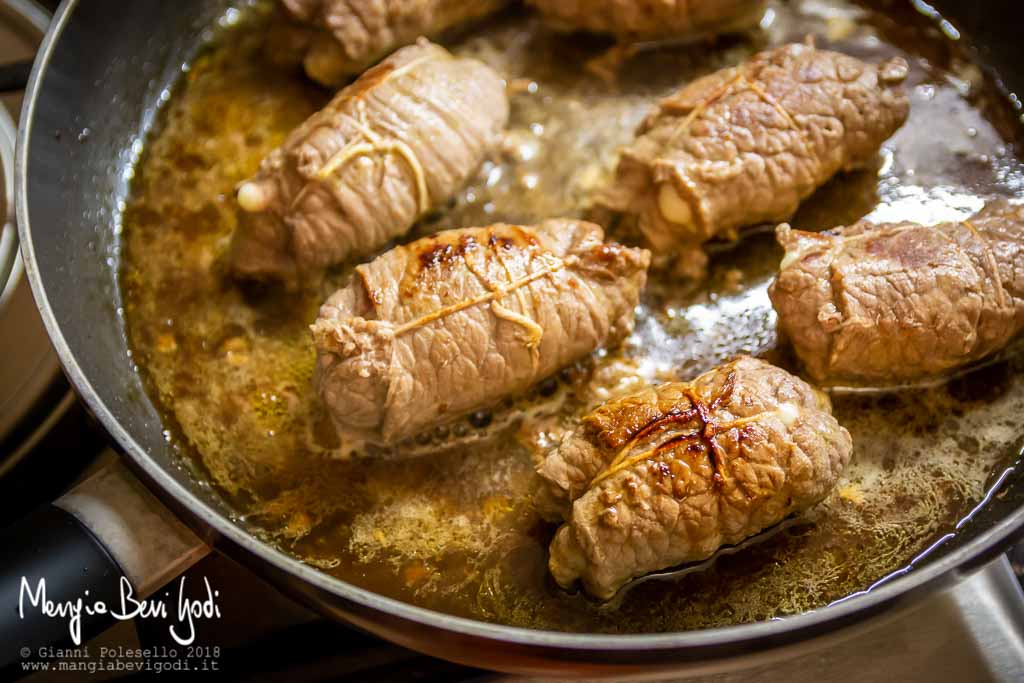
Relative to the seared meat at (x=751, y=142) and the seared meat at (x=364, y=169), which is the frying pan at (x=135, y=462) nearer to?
the seared meat at (x=364, y=169)

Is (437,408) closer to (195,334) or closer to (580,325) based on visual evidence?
(580,325)

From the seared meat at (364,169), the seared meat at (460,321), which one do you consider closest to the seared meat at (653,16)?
the seared meat at (364,169)

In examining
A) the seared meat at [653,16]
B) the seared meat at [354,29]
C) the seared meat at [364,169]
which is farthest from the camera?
the seared meat at [653,16]

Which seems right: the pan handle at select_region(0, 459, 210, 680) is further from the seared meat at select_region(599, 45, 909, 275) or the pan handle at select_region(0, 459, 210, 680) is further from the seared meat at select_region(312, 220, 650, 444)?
the seared meat at select_region(599, 45, 909, 275)

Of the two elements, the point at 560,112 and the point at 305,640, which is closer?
the point at 305,640

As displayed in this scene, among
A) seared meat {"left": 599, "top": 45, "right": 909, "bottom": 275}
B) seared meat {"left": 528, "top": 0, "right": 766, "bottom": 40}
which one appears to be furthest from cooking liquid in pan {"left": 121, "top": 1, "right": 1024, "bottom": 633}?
seared meat {"left": 599, "top": 45, "right": 909, "bottom": 275}

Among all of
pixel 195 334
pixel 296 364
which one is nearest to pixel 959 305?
pixel 296 364
